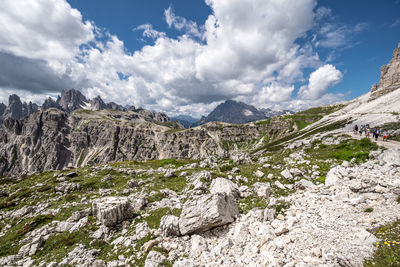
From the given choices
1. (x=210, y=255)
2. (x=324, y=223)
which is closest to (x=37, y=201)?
(x=210, y=255)

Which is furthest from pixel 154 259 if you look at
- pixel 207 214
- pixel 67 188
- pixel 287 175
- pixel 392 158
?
pixel 67 188

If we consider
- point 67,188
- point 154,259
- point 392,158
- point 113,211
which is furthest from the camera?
point 67,188

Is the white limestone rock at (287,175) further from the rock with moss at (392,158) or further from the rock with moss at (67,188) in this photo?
the rock with moss at (67,188)

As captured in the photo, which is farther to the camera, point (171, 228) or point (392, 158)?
point (392, 158)

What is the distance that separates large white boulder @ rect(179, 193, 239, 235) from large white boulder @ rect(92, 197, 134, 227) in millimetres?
5756

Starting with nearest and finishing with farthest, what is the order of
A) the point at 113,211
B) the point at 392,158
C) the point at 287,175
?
1. the point at 113,211
2. the point at 392,158
3. the point at 287,175

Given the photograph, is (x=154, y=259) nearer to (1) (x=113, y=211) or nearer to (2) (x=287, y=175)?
(1) (x=113, y=211)

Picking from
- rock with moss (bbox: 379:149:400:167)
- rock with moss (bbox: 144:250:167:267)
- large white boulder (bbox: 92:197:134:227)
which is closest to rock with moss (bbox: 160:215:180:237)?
rock with moss (bbox: 144:250:167:267)

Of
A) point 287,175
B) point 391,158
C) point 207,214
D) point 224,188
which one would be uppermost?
point 391,158

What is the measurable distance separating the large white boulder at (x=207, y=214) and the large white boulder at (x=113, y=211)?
18.9 ft

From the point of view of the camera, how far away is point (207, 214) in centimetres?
1080

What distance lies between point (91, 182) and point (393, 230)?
33.4 metres

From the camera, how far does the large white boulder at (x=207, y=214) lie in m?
10.6

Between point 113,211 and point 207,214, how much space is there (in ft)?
27.2
